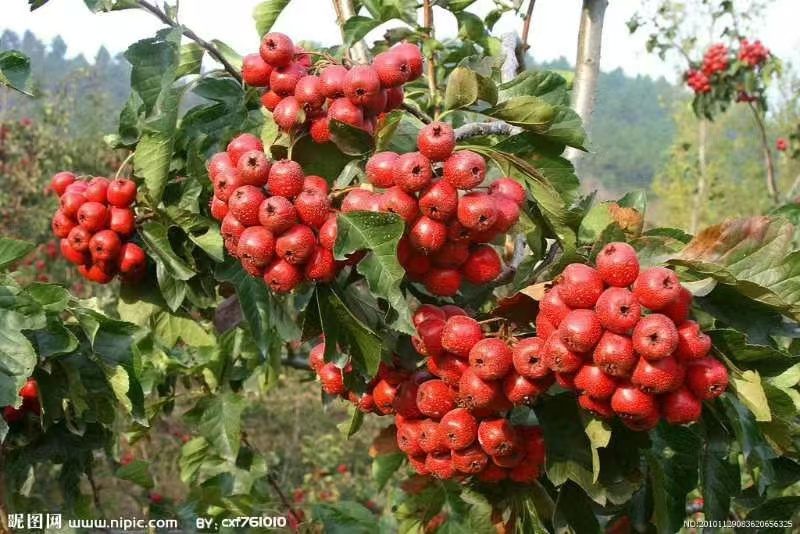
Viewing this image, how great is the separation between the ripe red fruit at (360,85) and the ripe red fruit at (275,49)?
0.17 metres

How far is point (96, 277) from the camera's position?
1955 millimetres

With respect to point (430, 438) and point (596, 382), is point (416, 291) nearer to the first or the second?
point (430, 438)

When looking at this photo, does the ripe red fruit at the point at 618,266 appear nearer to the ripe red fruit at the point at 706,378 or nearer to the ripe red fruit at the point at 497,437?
the ripe red fruit at the point at 706,378

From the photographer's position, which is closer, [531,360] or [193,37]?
[531,360]

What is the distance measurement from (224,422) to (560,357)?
1.86 meters

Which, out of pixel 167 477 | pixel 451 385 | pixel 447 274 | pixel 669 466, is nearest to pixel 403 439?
pixel 451 385

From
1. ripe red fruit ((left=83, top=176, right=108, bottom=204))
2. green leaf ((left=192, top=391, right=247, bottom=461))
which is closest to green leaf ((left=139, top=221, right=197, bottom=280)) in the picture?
ripe red fruit ((left=83, top=176, right=108, bottom=204))

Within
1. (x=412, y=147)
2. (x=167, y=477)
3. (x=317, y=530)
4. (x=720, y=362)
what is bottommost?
(x=167, y=477)

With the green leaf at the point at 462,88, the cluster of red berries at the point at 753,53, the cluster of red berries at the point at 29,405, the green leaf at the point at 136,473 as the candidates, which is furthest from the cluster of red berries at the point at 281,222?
the cluster of red berries at the point at 753,53

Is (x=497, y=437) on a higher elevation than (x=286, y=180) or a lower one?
lower

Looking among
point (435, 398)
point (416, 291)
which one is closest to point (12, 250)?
point (416, 291)

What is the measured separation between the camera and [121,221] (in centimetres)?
190

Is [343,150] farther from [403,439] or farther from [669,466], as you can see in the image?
[669,466]

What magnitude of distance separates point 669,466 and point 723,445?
0.16m
